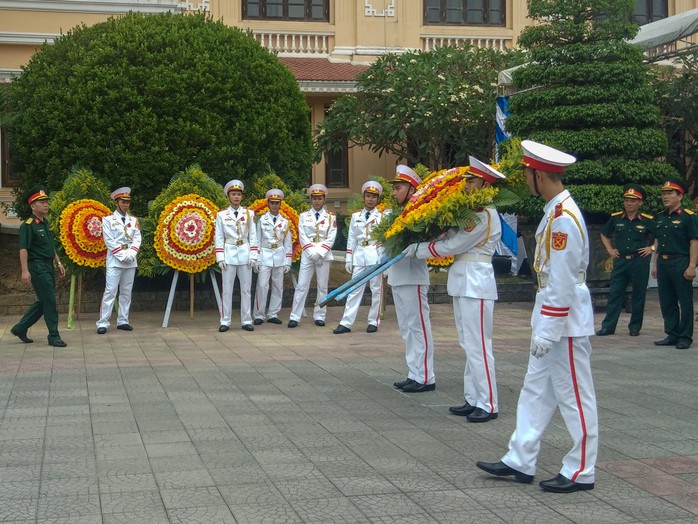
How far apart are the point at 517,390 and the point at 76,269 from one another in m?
7.98

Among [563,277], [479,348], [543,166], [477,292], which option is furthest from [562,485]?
[477,292]

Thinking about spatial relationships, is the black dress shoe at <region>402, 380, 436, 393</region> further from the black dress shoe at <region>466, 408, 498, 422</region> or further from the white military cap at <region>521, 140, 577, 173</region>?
the white military cap at <region>521, 140, 577, 173</region>

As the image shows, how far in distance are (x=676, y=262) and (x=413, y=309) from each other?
188 inches

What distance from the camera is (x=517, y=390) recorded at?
882cm

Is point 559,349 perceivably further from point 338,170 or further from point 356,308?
point 338,170

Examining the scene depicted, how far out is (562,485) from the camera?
553 cm

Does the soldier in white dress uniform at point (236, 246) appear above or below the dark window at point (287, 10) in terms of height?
below

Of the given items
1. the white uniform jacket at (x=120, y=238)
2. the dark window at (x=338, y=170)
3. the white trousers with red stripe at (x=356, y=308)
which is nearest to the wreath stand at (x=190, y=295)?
the white uniform jacket at (x=120, y=238)

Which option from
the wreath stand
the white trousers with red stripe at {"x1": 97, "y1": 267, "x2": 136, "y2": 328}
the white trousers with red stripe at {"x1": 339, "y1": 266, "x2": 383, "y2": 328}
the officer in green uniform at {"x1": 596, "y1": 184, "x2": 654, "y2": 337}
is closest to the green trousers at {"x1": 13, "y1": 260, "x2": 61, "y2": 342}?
the white trousers with red stripe at {"x1": 97, "y1": 267, "x2": 136, "y2": 328}

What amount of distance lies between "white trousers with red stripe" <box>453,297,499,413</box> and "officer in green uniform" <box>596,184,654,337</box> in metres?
5.73

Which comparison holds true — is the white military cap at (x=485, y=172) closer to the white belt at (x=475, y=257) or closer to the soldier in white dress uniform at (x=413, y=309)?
the white belt at (x=475, y=257)

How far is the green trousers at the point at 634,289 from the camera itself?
42.2ft

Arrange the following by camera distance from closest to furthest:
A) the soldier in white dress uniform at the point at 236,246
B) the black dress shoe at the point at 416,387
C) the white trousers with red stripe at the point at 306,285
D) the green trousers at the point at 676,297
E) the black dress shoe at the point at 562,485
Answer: the black dress shoe at the point at 562,485 → the black dress shoe at the point at 416,387 → the green trousers at the point at 676,297 → the soldier in white dress uniform at the point at 236,246 → the white trousers with red stripe at the point at 306,285

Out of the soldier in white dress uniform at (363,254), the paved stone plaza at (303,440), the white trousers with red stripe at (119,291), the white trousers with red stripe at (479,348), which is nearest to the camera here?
the paved stone plaza at (303,440)
